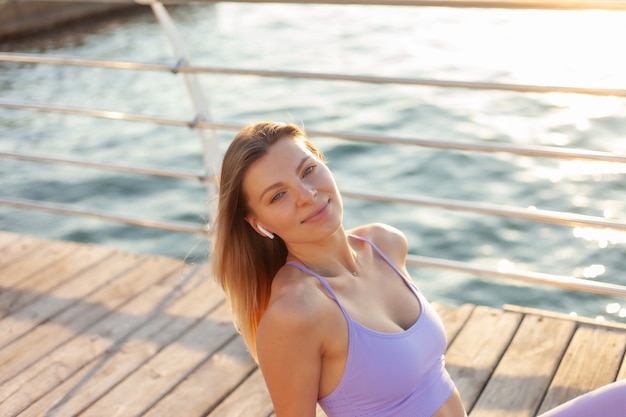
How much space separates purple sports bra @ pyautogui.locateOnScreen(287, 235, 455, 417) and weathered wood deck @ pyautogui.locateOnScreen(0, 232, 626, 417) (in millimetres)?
625

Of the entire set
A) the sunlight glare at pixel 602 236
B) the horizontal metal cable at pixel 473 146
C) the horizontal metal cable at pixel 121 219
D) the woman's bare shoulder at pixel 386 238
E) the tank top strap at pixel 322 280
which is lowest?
the sunlight glare at pixel 602 236

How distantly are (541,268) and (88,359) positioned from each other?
353 cm

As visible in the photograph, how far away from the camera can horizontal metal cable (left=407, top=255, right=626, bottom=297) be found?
276 centimetres

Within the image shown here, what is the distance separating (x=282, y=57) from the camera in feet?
40.2

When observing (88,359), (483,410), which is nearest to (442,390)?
(483,410)

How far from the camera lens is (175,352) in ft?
9.59

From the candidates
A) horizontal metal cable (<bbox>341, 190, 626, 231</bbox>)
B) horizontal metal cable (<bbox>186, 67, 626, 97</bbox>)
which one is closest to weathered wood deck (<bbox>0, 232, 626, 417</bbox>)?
horizontal metal cable (<bbox>341, 190, 626, 231</bbox>)

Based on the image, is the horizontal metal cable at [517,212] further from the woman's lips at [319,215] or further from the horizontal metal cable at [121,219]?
the woman's lips at [319,215]

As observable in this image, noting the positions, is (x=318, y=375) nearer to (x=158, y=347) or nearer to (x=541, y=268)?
(x=158, y=347)

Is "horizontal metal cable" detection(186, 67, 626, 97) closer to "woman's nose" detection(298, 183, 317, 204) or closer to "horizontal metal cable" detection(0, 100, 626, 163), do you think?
"horizontal metal cable" detection(0, 100, 626, 163)

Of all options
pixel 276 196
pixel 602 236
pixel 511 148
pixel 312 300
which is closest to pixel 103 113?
pixel 511 148

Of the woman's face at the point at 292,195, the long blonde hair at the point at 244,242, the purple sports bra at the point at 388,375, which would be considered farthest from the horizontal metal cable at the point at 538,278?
the woman's face at the point at 292,195

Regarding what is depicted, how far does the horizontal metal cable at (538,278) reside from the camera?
9.07 feet

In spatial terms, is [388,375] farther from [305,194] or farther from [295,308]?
[305,194]
